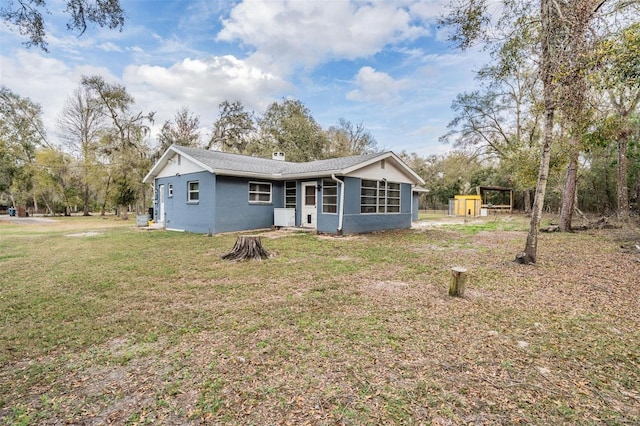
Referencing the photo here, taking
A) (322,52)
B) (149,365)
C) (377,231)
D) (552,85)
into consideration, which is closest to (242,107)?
(322,52)

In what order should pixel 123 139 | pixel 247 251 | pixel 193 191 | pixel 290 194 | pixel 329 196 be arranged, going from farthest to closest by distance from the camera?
1. pixel 123 139
2. pixel 290 194
3. pixel 193 191
4. pixel 329 196
5. pixel 247 251

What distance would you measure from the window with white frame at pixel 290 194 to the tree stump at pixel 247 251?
A: 6.03 meters

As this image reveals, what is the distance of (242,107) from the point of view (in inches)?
1157

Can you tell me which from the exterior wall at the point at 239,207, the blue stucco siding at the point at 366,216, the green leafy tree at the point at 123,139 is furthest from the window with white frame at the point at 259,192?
the green leafy tree at the point at 123,139

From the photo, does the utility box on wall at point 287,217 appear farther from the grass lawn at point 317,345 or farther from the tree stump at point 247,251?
the grass lawn at point 317,345

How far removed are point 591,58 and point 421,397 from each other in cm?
559

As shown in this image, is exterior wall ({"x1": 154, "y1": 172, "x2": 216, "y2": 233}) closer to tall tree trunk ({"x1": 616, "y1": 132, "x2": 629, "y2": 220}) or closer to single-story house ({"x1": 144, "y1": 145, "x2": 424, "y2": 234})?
single-story house ({"x1": 144, "y1": 145, "x2": 424, "y2": 234})

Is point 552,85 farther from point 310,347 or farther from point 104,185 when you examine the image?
point 104,185

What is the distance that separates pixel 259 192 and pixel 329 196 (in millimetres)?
3237

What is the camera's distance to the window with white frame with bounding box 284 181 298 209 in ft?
43.3

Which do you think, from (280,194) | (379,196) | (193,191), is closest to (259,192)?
(280,194)

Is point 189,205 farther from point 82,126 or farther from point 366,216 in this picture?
point 82,126

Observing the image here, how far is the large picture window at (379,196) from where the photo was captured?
12.3 meters

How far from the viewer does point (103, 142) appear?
23.1 m
